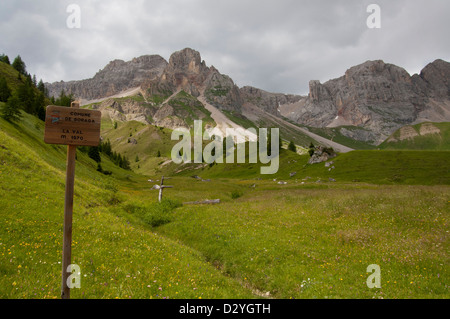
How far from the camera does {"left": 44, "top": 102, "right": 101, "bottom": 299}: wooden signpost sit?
758cm

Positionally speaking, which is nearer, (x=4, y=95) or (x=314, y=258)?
(x=314, y=258)

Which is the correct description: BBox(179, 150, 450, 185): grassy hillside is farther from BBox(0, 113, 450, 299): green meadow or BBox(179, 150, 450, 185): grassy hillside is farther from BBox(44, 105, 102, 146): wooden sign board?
BBox(44, 105, 102, 146): wooden sign board

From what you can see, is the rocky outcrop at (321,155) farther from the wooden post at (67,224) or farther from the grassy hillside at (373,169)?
the wooden post at (67,224)

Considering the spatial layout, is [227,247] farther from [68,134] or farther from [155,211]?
[155,211]

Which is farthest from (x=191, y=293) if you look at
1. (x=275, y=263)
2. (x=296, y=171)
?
(x=296, y=171)

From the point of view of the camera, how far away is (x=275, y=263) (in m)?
14.3

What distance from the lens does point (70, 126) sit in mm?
7941

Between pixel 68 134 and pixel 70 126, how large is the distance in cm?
28

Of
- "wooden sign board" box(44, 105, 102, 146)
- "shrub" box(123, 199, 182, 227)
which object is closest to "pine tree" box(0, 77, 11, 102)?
"shrub" box(123, 199, 182, 227)

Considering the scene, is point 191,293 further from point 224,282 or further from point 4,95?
point 4,95

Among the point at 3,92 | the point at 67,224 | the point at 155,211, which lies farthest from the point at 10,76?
the point at 67,224
